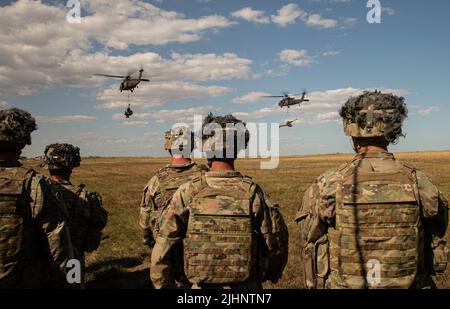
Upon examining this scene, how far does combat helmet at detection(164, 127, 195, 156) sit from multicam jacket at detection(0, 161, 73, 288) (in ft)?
10.8

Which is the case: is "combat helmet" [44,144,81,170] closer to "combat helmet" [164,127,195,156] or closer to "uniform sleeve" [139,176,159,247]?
"uniform sleeve" [139,176,159,247]

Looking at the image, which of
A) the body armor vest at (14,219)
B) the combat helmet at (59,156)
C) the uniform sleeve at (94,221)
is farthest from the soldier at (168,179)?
the body armor vest at (14,219)

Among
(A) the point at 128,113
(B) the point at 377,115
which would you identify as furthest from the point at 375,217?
(A) the point at 128,113

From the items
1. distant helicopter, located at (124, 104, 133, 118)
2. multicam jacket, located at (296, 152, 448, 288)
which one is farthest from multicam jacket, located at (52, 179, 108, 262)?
distant helicopter, located at (124, 104, 133, 118)

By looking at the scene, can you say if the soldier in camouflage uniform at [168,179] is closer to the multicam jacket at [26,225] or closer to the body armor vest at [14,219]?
the multicam jacket at [26,225]

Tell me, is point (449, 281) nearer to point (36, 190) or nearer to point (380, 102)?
point (380, 102)

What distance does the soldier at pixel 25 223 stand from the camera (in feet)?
14.1

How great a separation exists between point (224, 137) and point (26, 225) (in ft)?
7.62

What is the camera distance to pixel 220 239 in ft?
14.2

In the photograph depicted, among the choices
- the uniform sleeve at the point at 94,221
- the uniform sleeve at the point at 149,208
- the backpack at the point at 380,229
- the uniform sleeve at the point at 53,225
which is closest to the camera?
the backpack at the point at 380,229

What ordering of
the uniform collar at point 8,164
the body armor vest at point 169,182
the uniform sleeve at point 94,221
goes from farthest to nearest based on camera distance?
the body armor vest at point 169,182
the uniform sleeve at point 94,221
the uniform collar at point 8,164

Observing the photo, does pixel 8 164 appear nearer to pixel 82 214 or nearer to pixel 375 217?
pixel 82 214
